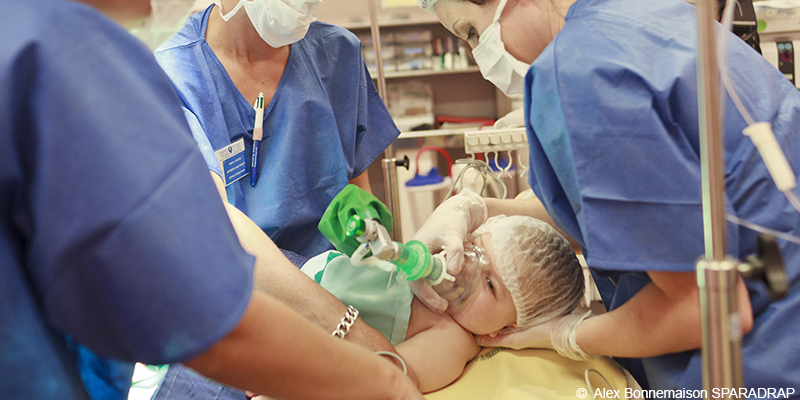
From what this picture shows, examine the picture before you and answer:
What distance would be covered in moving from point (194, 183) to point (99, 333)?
6.2 inches

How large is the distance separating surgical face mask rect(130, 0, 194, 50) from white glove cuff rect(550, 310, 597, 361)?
3.22 ft

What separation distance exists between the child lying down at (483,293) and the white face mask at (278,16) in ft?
2.23

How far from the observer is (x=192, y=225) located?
48 cm

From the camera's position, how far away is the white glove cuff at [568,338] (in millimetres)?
1109

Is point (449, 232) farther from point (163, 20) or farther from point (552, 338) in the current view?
point (163, 20)

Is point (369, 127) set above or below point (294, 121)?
below

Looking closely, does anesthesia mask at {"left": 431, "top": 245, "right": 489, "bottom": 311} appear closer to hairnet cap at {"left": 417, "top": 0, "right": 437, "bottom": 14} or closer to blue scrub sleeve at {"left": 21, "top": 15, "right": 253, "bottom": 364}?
hairnet cap at {"left": 417, "top": 0, "right": 437, "bottom": 14}

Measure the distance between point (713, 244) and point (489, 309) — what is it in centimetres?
81

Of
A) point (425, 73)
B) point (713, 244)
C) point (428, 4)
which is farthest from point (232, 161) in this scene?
point (425, 73)

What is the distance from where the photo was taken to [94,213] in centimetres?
44

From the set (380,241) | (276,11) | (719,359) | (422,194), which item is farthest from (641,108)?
(422,194)

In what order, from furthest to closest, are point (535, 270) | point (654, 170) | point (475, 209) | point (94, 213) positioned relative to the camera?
point (475, 209) → point (535, 270) → point (654, 170) → point (94, 213)

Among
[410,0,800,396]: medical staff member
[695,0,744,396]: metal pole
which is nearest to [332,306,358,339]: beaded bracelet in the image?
[410,0,800,396]: medical staff member

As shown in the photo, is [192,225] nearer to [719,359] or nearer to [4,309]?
[4,309]
